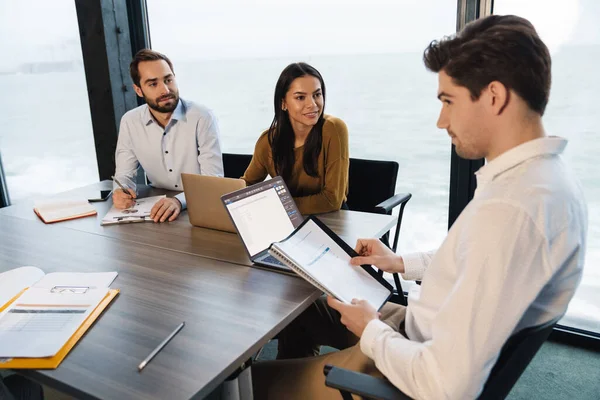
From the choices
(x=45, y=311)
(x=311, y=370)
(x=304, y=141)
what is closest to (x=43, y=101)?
(x=304, y=141)

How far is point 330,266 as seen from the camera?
142 centimetres

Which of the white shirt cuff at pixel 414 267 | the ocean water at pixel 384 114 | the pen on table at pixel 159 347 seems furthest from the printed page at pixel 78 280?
the ocean water at pixel 384 114

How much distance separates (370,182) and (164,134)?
1.17 meters

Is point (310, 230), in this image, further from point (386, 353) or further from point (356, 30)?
point (356, 30)

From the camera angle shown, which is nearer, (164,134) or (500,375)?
(500,375)

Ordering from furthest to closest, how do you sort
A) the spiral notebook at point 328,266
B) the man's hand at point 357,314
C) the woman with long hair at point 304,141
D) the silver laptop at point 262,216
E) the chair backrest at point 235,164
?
1. the chair backrest at point 235,164
2. the woman with long hair at point 304,141
3. the silver laptop at point 262,216
4. the spiral notebook at point 328,266
5. the man's hand at point 357,314

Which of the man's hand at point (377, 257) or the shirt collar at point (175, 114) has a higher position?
the shirt collar at point (175, 114)

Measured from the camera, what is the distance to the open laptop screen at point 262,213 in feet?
5.32

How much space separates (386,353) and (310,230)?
55 cm

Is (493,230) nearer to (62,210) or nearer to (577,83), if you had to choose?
(577,83)

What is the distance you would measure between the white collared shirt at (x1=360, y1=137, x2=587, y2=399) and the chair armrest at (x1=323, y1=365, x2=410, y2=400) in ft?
0.07

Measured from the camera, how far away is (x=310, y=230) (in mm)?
1518

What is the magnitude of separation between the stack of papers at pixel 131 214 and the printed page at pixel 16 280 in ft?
1.68

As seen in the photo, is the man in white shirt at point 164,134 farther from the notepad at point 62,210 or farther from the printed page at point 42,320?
the printed page at point 42,320
